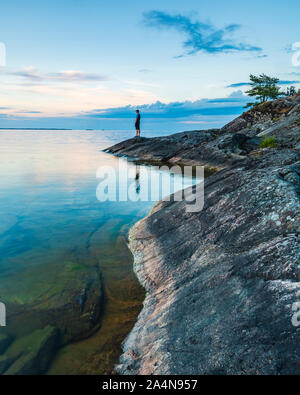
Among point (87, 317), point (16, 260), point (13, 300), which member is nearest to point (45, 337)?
point (87, 317)

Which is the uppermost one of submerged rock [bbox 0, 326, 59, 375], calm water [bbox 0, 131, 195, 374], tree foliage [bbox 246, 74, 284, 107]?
tree foliage [bbox 246, 74, 284, 107]

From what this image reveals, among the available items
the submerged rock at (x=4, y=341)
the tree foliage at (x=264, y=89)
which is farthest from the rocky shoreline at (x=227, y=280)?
the tree foliage at (x=264, y=89)

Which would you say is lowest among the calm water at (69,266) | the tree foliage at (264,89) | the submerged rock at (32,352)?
the submerged rock at (32,352)

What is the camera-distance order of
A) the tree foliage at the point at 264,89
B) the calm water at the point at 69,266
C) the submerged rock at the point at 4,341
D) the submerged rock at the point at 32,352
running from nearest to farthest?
the submerged rock at the point at 32,352
the submerged rock at the point at 4,341
the calm water at the point at 69,266
the tree foliage at the point at 264,89

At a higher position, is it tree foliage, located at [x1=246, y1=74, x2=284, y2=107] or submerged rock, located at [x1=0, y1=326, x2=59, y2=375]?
tree foliage, located at [x1=246, y1=74, x2=284, y2=107]

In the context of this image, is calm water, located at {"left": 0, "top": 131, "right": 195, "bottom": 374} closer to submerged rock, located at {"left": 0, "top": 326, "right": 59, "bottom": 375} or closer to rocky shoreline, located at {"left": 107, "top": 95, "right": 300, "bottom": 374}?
submerged rock, located at {"left": 0, "top": 326, "right": 59, "bottom": 375}

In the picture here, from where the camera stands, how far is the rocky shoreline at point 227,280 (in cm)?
326

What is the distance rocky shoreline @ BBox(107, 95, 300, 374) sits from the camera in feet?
10.7

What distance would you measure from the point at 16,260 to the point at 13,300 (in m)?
2.41

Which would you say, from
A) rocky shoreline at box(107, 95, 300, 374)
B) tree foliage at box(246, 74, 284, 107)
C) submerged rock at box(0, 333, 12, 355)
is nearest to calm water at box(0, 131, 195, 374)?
submerged rock at box(0, 333, 12, 355)

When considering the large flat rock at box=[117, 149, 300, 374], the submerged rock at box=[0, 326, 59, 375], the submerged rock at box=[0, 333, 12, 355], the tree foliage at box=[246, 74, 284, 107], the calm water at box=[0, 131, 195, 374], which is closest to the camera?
the large flat rock at box=[117, 149, 300, 374]

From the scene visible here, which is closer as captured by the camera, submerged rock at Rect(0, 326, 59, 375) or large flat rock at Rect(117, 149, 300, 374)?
large flat rock at Rect(117, 149, 300, 374)

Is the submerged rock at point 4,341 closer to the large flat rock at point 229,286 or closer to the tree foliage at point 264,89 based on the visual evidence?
the large flat rock at point 229,286

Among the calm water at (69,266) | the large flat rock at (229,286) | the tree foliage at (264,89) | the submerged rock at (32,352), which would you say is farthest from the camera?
the tree foliage at (264,89)
